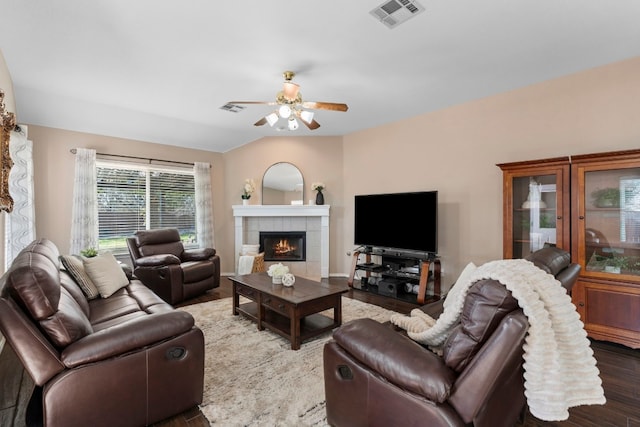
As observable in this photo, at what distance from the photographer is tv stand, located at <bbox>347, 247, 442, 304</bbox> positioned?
13.4 feet

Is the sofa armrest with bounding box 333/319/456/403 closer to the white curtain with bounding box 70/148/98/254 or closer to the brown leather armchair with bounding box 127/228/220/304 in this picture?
the brown leather armchair with bounding box 127/228/220/304

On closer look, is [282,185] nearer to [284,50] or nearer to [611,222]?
[284,50]

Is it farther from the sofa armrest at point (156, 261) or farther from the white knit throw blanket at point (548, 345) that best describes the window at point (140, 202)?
the white knit throw blanket at point (548, 345)

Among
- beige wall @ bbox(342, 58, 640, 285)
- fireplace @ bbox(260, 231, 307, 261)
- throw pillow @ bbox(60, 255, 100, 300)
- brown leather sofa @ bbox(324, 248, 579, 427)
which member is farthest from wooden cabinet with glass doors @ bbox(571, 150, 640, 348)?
throw pillow @ bbox(60, 255, 100, 300)

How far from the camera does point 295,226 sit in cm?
584

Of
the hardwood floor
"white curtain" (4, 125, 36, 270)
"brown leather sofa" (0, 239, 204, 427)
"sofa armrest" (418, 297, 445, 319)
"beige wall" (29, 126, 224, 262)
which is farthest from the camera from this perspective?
"beige wall" (29, 126, 224, 262)

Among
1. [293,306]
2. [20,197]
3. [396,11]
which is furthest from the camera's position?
[20,197]

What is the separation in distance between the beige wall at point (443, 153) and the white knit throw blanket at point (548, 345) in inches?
107

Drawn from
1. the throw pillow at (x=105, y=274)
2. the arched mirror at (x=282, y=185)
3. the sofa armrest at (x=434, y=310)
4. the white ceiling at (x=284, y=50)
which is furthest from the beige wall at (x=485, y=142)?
the throw pillow at (x=105, y=274)

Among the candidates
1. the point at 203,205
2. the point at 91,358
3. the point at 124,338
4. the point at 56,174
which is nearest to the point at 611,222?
Result: the point at 124,338

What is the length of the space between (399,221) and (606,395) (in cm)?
277

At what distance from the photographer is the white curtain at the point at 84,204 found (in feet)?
14.5

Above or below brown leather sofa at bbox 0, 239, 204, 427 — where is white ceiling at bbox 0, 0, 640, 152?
above

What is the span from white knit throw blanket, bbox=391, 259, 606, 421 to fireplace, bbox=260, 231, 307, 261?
447cm
